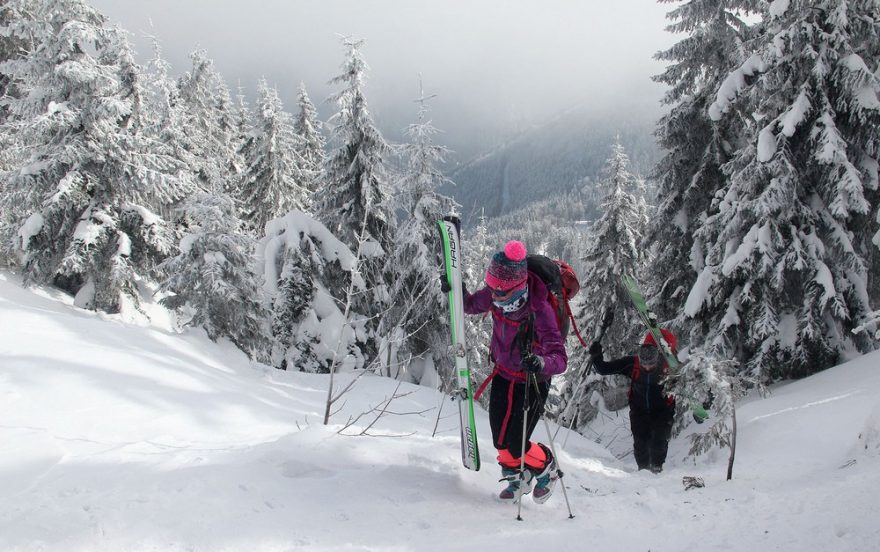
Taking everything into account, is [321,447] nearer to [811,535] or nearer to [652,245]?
[811,535]

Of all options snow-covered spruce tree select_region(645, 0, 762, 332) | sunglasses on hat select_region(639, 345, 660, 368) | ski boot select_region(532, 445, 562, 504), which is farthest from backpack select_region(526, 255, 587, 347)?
snow-covered spruce tree select_region(645, 0, 762, 332)

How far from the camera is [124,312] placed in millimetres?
16703

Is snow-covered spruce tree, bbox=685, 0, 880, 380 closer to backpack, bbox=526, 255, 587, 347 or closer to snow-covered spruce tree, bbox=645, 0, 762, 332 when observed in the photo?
snow-covered spruce tree, bbox=645, 0, 762, 332

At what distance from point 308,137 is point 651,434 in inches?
1279

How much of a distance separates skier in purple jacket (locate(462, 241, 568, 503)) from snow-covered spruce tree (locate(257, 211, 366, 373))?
38.0 feet

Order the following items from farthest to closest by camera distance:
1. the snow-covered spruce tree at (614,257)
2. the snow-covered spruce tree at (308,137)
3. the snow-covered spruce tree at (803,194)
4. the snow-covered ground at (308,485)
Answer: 1. the snow-covered spruce tree at (308,137)
2. the snow-covered spruce tree at (614,257)
3. the snow-covered spruce tree at (803,194)
4. the snow-covered ground at (308,485)

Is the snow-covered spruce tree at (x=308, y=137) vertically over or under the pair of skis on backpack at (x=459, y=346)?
over

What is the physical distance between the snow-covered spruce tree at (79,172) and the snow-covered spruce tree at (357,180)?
5.40 meters

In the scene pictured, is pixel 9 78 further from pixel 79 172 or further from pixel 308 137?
pixel 308 137

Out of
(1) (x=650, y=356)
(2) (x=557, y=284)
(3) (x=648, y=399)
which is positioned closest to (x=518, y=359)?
(2) (x=557, y=284)

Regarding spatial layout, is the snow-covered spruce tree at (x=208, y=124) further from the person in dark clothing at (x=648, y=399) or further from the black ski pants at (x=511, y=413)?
the black ski pants at (x=511, y=413)

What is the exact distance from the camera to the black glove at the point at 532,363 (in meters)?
3.97

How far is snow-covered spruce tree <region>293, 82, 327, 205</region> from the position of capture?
3299cm

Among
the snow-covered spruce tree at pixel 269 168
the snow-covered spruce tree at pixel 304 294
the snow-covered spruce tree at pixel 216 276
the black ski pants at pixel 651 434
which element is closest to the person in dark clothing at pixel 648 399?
the black ski pants at pixel 651 434
